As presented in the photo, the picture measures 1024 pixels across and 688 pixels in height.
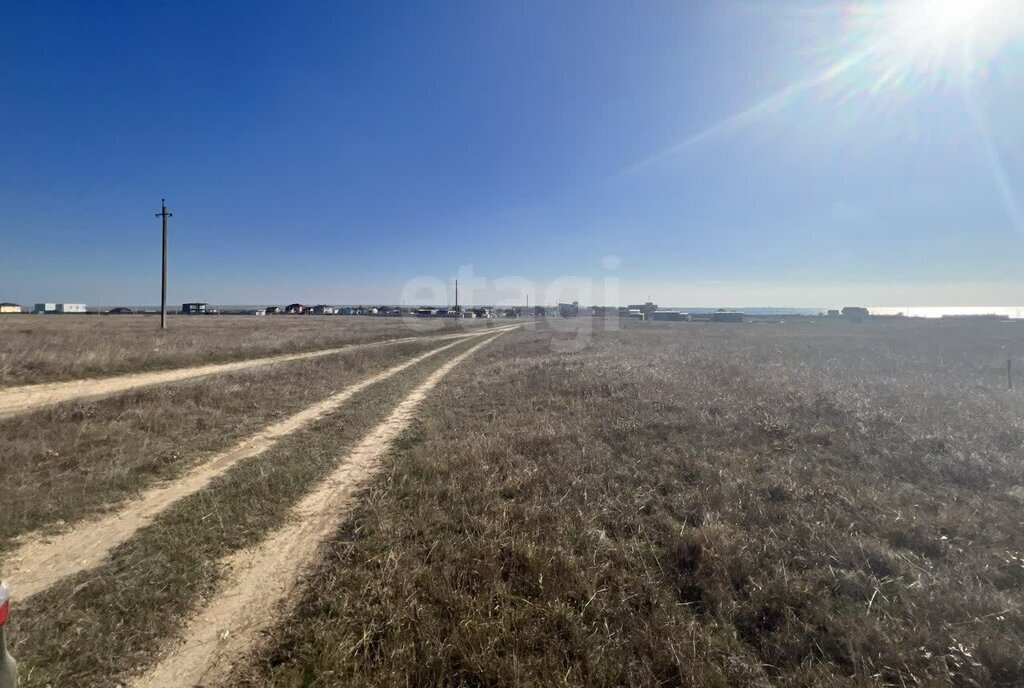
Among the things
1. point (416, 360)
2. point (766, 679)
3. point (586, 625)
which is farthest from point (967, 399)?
point (416, 360)

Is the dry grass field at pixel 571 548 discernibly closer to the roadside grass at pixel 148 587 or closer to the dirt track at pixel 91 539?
the roadside grass at pixel 148 587

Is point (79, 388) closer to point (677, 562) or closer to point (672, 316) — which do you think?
point (677, 562)

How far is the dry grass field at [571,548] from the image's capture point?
3.61 meters

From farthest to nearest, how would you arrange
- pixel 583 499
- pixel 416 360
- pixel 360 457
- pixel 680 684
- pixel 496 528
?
pixel 416 360 < pixel 360 457 < pixel 583 499 < pixel 496 528 < pixel 680 684

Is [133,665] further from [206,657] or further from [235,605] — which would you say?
[235,605]

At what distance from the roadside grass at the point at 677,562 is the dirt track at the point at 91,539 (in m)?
3.09

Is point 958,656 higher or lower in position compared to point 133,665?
higher

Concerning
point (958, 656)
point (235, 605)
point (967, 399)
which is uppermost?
point (967, 399)

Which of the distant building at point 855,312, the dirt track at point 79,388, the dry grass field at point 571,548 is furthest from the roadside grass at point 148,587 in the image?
the distant building at point 855,312

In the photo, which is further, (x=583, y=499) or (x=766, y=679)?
(x=583, y=499)

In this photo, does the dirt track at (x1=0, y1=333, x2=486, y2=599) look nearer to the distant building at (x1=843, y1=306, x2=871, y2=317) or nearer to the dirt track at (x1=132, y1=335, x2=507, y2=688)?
the dirt track at (x1=132, y1=335, x2=507, y2=688)

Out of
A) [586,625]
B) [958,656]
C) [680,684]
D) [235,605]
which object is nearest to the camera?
[680,684]

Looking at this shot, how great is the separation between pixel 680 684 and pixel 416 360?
26.3 metres

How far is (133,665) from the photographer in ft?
11.6
